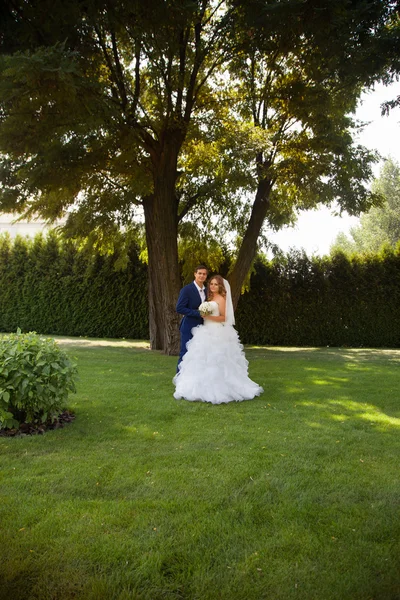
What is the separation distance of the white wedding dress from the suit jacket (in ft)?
1.20

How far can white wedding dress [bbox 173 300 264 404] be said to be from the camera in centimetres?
726

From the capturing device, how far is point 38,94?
6477 mm

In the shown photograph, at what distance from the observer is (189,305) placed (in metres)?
8.16

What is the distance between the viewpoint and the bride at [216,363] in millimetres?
7280

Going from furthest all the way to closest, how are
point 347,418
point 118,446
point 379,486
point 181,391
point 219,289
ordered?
point 219,289, point 181,391, point 347,418, point 118,446, point 379,486

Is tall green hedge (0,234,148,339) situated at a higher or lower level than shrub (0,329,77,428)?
higher

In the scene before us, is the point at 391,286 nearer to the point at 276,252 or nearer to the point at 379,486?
the point at 276,252

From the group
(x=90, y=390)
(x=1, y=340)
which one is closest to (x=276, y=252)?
(x=90, y=390)

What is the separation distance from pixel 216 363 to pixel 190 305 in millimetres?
1276

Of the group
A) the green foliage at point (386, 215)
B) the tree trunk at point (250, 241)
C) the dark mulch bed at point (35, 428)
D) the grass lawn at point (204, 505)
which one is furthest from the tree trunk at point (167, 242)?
the green foliage at point (386, 215)

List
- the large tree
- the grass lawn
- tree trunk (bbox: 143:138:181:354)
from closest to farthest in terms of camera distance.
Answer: the grass lawn
the large tree
tree trunk (bbox: 143:138:181:354)

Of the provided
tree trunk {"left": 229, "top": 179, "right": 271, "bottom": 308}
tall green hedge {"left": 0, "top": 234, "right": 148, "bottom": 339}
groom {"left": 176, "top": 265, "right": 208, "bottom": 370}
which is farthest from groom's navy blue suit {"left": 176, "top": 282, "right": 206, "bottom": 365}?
tall green hedge {"left": 0, "top": 234, "right": 148, "bottom": 339}

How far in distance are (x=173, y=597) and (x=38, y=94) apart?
246 inches

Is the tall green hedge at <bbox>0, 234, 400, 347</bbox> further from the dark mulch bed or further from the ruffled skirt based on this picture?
the dark mulch bed
